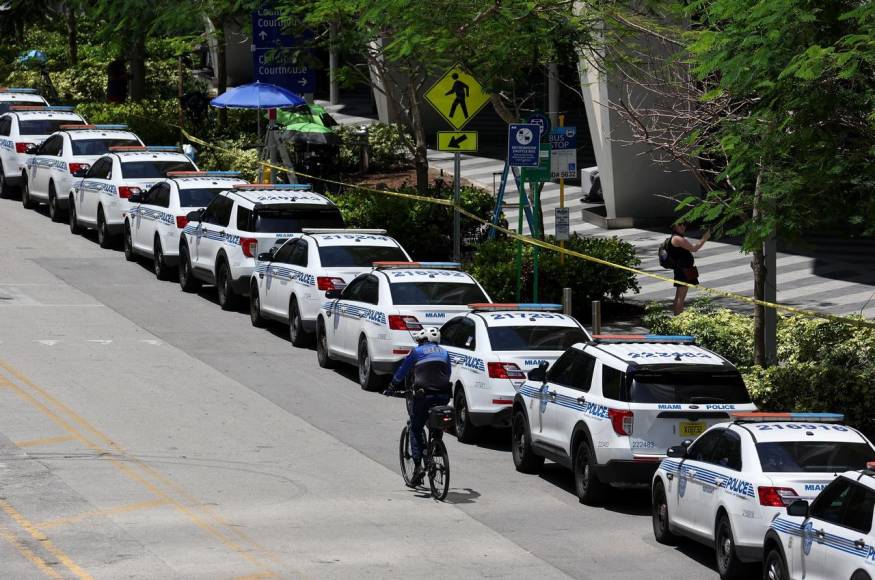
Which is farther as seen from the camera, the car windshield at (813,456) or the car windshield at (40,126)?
the car windshield at (40,126)

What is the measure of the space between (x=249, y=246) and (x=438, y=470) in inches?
410

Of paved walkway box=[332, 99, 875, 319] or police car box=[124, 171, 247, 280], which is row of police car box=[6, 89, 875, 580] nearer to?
police car box=[124, 171, 247, 280]

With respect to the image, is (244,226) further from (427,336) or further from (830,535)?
(830,535)

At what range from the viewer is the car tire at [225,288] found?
87.8 ft

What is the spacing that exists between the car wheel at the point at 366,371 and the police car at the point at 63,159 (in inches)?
535

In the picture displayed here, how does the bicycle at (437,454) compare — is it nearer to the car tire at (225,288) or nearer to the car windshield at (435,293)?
the car windshield at (435,293)

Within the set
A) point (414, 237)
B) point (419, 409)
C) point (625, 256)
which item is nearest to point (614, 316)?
point (625, 256)

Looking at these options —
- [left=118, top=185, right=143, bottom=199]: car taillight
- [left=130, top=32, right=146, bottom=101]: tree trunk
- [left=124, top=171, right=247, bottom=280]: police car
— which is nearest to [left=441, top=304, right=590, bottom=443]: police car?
[left=124, top=171, right=247, bottom=280]: police car

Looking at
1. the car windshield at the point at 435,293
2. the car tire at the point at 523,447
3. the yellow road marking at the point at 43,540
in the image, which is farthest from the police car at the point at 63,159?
the yellow road marking at the point at 43,540

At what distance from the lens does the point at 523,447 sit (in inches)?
707

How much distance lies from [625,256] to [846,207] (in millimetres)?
9262

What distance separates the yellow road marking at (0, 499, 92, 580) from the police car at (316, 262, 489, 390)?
6871mm

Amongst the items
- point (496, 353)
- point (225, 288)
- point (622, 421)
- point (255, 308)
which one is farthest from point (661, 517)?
point (225, 288)

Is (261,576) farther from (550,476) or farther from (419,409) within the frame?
(550,476)
